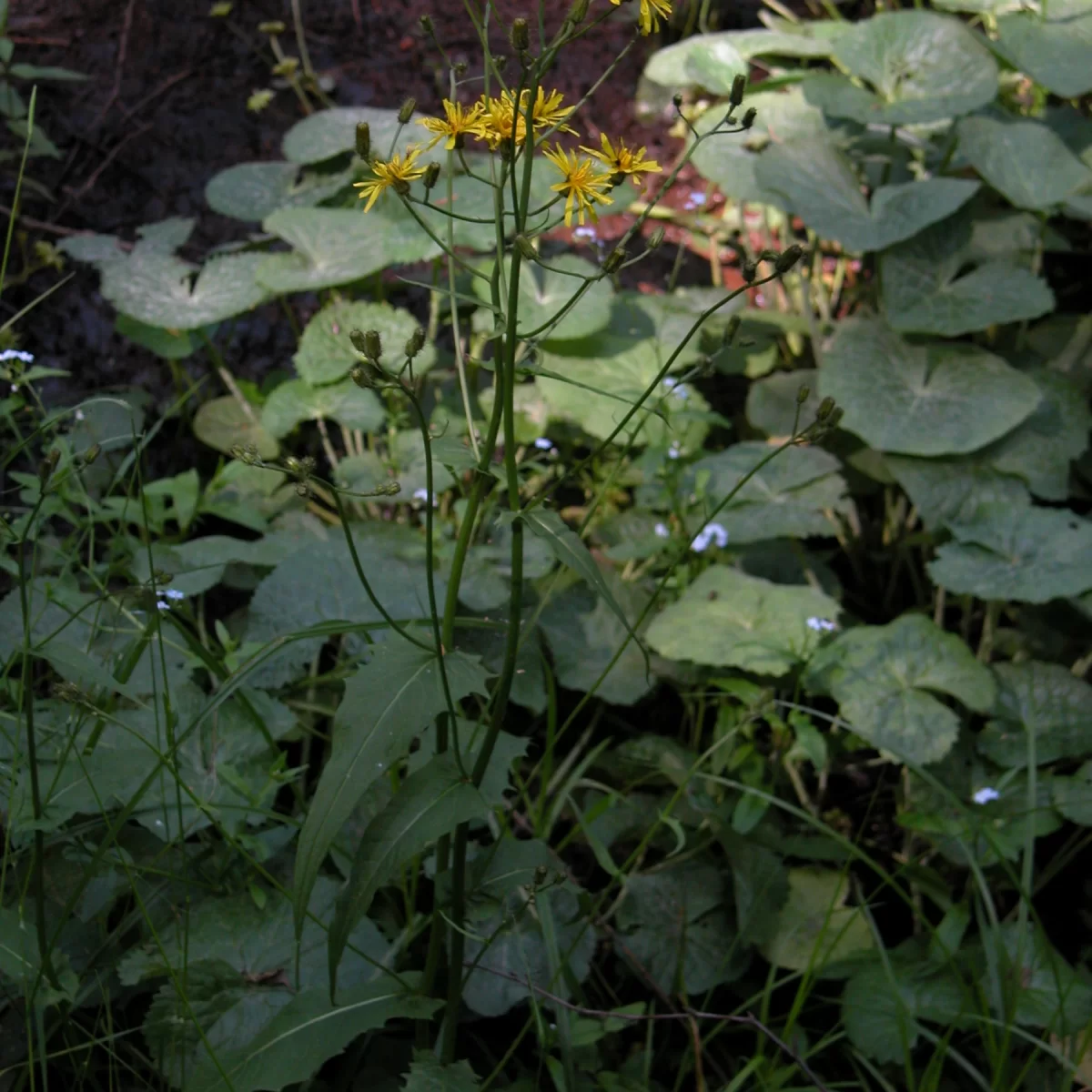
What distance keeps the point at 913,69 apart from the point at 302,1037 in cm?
226

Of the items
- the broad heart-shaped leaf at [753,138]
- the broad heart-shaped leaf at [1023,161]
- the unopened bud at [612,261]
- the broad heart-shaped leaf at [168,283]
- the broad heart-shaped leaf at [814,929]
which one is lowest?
the broad heart-shaped leaf at [814,929]

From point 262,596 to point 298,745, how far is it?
10.7 inches

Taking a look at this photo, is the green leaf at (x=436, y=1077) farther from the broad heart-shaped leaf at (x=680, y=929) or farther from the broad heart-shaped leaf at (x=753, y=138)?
the broad heart-shaped leaf at (x=753, y=138)

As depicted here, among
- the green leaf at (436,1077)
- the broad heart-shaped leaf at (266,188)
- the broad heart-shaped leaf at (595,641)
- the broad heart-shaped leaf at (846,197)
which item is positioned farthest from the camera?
the broad heart-shaped leaf at (266,188)

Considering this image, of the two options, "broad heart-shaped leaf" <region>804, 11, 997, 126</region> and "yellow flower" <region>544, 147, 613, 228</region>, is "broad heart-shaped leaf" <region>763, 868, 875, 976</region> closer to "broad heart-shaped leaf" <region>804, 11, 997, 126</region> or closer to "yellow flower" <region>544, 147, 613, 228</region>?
"yellow flower" <region>544, 147, 613, 228</region>

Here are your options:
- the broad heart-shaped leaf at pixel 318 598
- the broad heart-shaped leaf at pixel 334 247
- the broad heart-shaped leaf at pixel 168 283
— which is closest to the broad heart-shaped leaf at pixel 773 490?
the broad heart-shaped leaf at pixel 318 598

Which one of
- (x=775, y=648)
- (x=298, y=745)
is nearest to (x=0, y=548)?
(x=298, y=745)

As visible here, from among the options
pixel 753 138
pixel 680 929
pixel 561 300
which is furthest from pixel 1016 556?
pixel 753 138

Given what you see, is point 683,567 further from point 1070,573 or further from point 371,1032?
point 371,1032

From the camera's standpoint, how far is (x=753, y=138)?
2676 mm

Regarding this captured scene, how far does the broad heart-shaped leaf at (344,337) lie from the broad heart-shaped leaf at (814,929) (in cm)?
121

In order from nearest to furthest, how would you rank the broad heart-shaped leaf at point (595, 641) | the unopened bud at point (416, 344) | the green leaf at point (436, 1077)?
1. the unopened bud at point (416, 344)
2. the green leaf at point (436, 1077)
3. the broad heart-shaped leaf at point (595, 641)

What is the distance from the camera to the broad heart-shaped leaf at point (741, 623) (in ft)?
5.27

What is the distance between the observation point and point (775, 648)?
1598 mm
